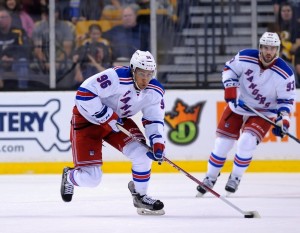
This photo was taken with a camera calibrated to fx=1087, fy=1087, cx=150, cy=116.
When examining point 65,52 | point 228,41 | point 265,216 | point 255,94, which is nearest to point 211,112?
point 228,41

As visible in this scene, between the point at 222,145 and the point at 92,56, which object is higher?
the point at 92,56

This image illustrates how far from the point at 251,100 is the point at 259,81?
0.49 feet

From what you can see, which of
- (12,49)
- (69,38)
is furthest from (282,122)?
(12,49)

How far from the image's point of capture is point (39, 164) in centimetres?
901

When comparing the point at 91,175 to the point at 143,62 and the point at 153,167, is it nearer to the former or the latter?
the point at 143,62

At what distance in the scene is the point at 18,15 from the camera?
955 centimetres

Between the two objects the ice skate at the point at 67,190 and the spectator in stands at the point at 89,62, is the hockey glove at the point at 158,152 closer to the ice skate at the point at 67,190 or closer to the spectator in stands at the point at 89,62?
the ice skate at the point at 67,190

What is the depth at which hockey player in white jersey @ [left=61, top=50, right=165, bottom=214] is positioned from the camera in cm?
578

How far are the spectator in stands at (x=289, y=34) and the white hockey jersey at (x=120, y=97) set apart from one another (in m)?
3.85

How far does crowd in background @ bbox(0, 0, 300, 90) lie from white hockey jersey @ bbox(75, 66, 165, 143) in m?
3.53

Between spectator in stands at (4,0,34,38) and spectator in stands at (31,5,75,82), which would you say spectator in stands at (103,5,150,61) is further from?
spectator in stands at (4,0,34,38)

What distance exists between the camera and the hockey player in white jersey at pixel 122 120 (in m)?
5.78

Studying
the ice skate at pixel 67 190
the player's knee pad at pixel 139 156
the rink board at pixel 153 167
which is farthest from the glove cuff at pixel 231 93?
the rink board at pixel 153 167

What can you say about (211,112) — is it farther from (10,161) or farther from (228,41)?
(10,161)
